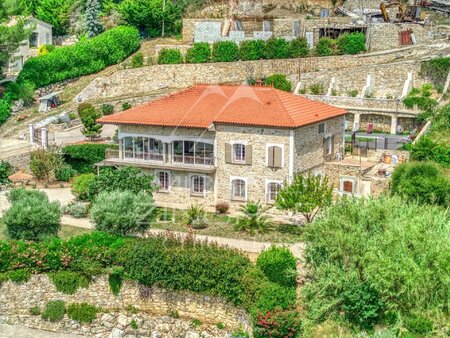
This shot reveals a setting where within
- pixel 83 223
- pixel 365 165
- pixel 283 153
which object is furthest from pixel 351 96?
pixel 83 223

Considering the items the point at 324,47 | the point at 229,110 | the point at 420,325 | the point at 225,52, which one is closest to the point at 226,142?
the point at 229,110

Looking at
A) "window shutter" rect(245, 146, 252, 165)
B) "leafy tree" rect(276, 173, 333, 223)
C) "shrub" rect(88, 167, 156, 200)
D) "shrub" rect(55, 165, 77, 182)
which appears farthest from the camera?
"shrub" rect(55, 165, 77, 182)

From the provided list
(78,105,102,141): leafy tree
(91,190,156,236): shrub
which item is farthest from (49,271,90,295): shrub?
(78,105,102,141): leafy tree

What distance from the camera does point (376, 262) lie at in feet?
83.7

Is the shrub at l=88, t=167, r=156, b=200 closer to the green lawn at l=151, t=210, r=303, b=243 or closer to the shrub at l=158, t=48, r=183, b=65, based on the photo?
the green lawn at l=151, t=210, r=303, b=243

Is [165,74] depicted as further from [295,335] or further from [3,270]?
[295,335]

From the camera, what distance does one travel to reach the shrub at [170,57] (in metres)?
55.5

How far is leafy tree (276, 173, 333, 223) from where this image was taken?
3291 centimetres

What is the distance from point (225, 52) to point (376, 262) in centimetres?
3170

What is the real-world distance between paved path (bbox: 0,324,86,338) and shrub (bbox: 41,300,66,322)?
0.51 meters

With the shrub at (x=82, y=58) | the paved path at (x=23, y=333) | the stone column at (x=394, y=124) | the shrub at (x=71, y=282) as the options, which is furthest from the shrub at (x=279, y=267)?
the shrub at (x=82, y=58)

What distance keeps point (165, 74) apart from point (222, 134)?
19309mm

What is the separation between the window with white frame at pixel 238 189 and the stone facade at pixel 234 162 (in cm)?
9

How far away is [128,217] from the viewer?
1233 inches
